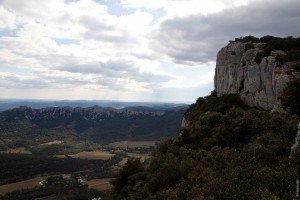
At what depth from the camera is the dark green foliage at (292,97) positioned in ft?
149

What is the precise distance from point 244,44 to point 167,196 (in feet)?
134

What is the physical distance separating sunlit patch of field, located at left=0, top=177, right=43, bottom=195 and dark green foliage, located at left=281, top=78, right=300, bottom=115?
134 m

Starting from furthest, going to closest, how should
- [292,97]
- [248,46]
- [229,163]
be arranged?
[248,46] → [292,97] → [229,163]

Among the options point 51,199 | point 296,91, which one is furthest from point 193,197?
point 51,199

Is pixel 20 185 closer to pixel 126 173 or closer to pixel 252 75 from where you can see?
pixel 126 173

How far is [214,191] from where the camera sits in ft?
93.1

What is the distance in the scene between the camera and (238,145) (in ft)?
144

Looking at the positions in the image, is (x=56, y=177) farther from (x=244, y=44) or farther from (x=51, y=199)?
(x=244, y=44)

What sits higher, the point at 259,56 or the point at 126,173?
the point at 259,56

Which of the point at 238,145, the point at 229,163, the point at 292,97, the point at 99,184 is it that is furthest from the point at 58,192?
the point at 229,163

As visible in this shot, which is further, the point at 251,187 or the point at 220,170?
the point at 220,170

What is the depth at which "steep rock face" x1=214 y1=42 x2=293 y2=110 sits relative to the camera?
5259cm

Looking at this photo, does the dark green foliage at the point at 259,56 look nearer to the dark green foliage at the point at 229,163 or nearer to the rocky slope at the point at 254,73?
the rocky slope at the point at 254,73

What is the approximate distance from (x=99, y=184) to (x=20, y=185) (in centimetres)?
3607
